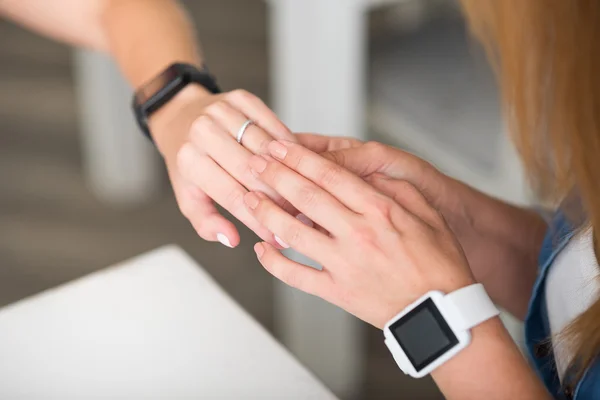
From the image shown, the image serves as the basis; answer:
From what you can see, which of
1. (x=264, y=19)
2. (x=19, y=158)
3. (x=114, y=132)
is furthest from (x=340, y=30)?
(x=264, y=19)

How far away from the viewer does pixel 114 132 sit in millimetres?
1932

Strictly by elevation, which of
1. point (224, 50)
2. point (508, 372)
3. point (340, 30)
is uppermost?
point (340, 30)

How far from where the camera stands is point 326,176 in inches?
25.5

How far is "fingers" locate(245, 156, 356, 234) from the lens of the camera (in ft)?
2.04

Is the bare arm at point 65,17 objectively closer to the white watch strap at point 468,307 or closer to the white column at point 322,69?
the white column at point 322,69

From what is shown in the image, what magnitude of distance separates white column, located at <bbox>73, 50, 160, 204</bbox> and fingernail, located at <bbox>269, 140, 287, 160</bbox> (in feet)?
3.95

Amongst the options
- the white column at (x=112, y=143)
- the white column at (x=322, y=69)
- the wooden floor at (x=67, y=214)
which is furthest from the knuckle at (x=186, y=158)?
the white column at (x=112, y=143)

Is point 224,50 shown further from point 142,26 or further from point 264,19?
point 142,26

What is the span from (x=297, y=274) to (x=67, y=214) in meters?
1.48

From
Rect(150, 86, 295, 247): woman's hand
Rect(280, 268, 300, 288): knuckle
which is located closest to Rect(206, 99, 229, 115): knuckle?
Rect(150, 86, 295, 247): woman's hand

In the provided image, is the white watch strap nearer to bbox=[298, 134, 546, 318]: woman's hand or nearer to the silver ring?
bbox=[298, 134, 546, 318]: woman's hand

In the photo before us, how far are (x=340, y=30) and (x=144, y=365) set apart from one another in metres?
0.73

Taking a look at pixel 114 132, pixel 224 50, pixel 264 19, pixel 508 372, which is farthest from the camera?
pixel 264 19

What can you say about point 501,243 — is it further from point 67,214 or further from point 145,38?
point 67,214
